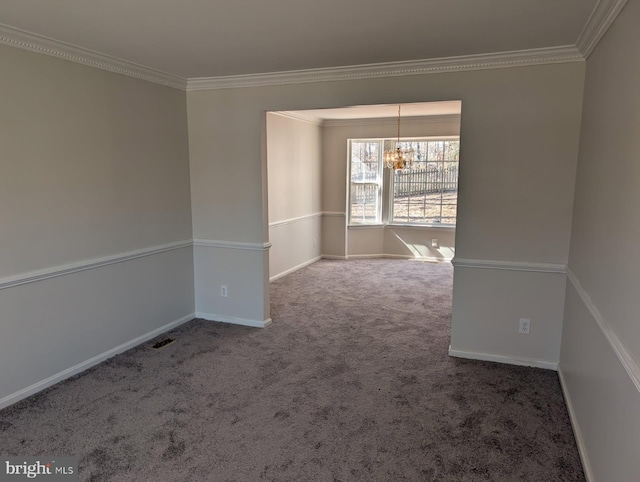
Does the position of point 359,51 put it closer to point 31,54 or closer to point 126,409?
point 31,54

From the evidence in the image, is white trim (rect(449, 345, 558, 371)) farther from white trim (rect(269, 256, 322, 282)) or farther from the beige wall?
white trim (rect(269, 256, 322, 282))

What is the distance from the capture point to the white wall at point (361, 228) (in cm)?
754

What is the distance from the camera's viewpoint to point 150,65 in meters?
3.57

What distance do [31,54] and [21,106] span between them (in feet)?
1.15

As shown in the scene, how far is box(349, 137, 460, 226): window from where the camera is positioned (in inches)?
307

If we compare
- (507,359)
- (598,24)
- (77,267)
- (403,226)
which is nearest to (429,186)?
(403,226)

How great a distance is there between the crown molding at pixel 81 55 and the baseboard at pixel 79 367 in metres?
2.23

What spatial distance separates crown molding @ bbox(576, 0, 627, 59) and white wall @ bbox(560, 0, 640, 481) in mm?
50

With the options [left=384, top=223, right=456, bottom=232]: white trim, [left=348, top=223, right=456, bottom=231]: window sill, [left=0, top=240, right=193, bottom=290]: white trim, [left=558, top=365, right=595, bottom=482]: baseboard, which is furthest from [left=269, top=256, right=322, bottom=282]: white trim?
[left=558, top=365, right=595, bottom=482]: baseboard

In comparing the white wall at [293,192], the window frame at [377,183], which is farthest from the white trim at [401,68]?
the window frame at [377,183]

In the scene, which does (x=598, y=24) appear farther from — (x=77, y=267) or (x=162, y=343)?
(x=162, y=343)

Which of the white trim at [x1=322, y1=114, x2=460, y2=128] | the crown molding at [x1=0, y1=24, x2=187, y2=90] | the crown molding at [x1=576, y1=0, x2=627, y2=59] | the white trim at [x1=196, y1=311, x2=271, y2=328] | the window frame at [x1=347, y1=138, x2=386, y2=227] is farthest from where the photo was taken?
the window frame at [x1=347, y1=138, x2=386, y2=227]

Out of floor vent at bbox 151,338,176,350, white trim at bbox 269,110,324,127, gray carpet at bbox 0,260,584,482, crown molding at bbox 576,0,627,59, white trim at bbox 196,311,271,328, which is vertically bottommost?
gray carpet at bbox 0,260,584,482

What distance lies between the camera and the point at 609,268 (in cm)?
205
